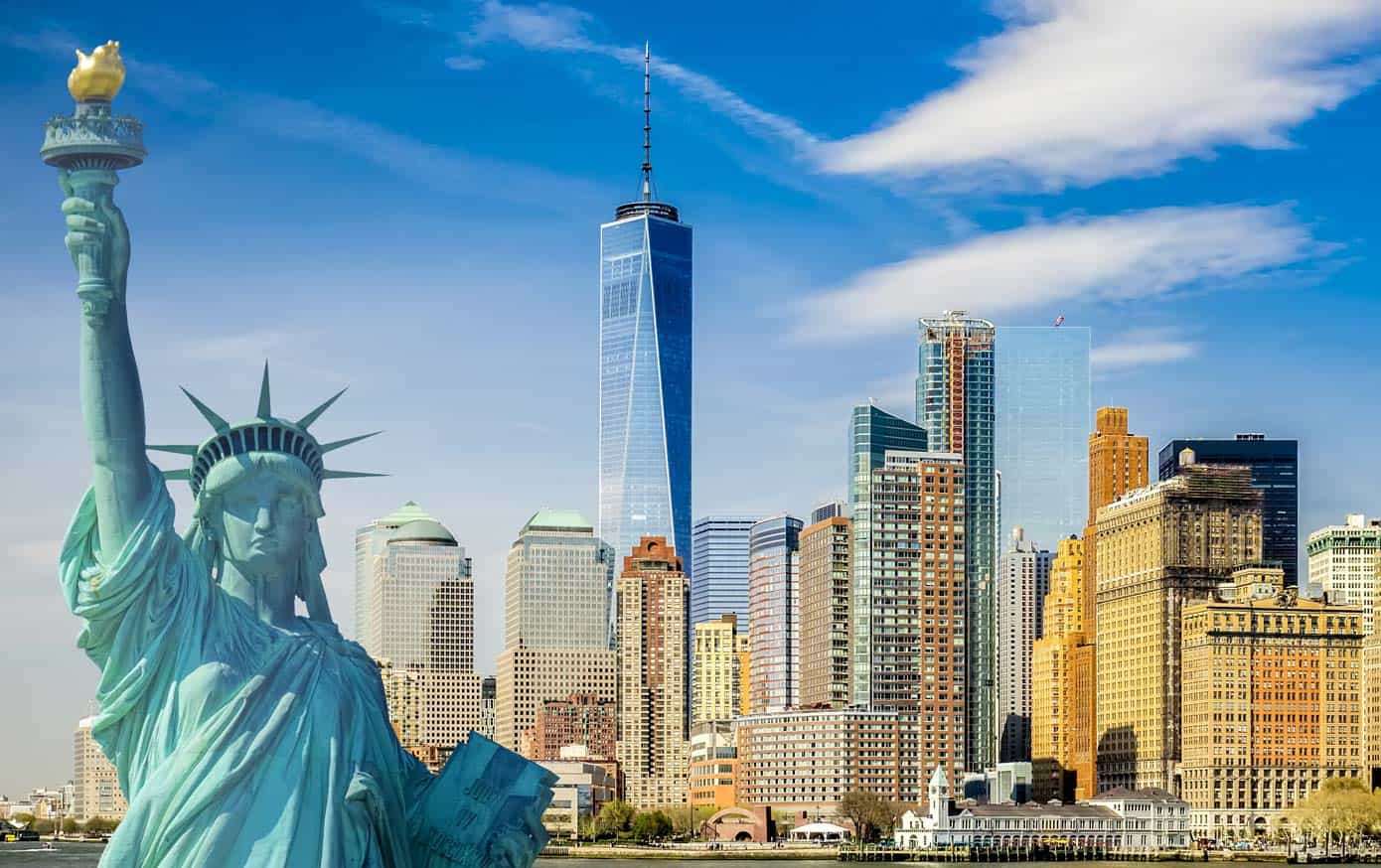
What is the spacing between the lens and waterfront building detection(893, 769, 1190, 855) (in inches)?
5891

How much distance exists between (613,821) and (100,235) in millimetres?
137416

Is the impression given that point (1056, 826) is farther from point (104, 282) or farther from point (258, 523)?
point (104, 282)

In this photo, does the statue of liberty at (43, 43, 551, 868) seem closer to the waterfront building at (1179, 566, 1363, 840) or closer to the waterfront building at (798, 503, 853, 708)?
the waterfront building at (1179, 566, 1363, 840)

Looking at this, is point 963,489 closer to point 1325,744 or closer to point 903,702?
point 903,702

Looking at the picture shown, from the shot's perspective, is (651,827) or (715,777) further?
(715,777)

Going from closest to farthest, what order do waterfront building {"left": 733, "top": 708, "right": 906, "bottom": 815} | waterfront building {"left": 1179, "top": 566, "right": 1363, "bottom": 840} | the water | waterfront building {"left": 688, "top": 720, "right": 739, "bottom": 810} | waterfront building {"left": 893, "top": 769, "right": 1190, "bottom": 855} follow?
the water → waterfront building {"left": 893, "top": 769, "right": 1190, "bottom": 855} → waterfront building {"left": 1179, "top": 566, "right": 1363, "bottom": 840} → waterfront building {"left": 733, "top": 708, "right": 906, "bottom": 815} → waterfront building {"left": 688, "top": 720, "right": 739, "bottom": 810}

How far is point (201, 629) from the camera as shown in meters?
29.9

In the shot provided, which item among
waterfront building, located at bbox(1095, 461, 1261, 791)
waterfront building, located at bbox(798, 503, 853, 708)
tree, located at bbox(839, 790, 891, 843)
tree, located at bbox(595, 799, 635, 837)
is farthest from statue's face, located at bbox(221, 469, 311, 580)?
waterfront building, located at bbox(798, 503, 853, 708)

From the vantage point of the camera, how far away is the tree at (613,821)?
16338 cm

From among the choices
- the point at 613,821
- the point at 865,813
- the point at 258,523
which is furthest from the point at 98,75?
the point at 613,821

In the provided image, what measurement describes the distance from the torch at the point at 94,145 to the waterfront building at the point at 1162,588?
140314 mm

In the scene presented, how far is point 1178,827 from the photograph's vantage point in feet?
498

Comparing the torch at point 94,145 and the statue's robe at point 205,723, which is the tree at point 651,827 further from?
the torch at point 94,145

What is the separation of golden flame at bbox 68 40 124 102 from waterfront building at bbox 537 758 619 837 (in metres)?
123
